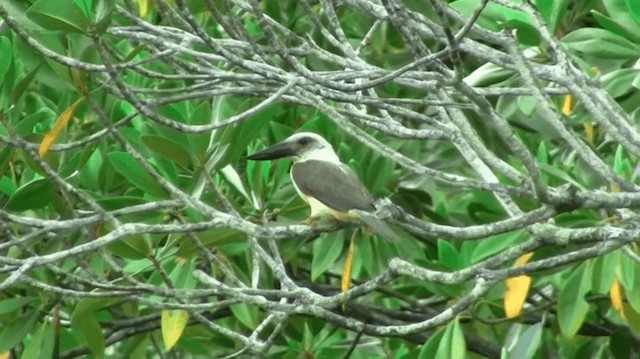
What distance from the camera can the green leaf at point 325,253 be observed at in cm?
468

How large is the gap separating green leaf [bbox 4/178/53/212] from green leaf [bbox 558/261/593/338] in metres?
1.52

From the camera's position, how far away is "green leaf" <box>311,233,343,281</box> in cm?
468

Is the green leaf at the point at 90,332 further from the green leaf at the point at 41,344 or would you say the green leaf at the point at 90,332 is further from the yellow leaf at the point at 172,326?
the yellow leaf at the point at 172,326

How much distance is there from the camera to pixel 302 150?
5199mm

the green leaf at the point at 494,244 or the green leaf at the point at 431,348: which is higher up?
the green leaf at the point at 494,244

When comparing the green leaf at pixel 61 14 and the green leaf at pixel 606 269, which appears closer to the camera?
the green leaf at pixel 61 14

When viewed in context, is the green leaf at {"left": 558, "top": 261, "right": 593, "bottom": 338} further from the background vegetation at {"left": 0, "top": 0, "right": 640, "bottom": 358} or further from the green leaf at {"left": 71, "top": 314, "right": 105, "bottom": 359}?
the green leaf at {"left": 71, "top": 314, "right": 105, "bottom": 359}

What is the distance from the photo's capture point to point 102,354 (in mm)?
4641

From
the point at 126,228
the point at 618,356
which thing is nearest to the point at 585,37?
the point at 618,356

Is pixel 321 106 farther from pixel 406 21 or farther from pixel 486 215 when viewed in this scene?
pixel 486 215

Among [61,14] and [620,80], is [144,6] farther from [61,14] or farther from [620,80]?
[620,80]

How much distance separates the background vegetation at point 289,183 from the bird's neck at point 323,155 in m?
0.13

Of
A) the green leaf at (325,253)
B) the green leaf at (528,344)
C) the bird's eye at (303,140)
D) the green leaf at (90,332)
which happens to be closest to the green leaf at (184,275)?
the green leaf at (90,332)

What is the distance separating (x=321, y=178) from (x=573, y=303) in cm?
145
